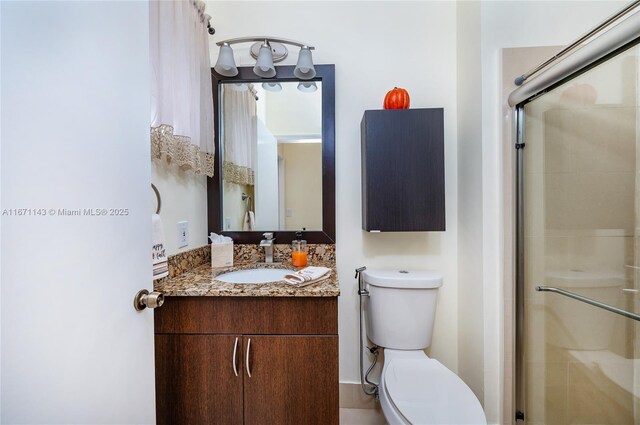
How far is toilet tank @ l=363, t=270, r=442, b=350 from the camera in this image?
4.16 feet

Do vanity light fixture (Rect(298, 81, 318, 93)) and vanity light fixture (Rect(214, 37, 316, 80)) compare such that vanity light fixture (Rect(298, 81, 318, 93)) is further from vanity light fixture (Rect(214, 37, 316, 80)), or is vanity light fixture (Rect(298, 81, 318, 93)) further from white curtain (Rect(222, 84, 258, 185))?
white curtain (Rect(222, 84, 258, 185))

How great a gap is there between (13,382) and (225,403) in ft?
2.12

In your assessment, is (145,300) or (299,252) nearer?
(145,300)

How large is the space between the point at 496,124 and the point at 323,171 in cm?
87

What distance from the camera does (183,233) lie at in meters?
1.22

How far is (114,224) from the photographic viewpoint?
0.62m

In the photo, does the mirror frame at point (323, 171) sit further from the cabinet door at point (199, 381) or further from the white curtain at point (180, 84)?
the cabinet door at point (199, 381)

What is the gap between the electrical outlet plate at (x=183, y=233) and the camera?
119 centimetres

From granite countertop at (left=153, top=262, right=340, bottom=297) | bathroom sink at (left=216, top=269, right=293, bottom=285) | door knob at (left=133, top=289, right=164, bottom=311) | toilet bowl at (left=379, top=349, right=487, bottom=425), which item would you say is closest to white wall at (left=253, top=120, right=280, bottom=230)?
bathroom sink at (left=216, top=269, right=293, bottom=285)

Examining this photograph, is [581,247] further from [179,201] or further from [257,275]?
[179,201]

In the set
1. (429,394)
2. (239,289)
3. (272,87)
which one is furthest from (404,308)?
(272,87)

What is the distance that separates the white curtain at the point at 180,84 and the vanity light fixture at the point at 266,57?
0.31 ft

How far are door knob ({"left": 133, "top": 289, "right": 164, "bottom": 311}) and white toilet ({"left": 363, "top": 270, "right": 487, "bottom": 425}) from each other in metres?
0.88

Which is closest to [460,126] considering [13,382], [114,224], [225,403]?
[114,224]
